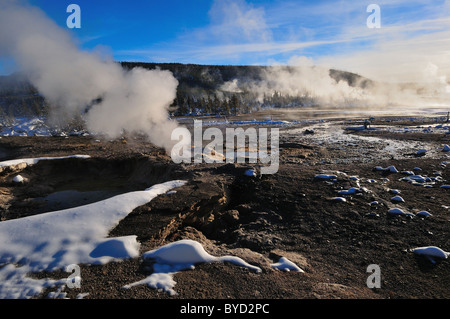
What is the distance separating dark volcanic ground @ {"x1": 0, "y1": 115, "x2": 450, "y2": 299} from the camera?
4.04m

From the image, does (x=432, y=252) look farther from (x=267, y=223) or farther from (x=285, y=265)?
(x=267, y=223)

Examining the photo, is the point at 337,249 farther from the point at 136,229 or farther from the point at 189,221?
the point at 136,229

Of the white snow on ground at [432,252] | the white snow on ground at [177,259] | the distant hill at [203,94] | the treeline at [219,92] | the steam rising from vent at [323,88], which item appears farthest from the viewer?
the steam rising from vent at [323,88]

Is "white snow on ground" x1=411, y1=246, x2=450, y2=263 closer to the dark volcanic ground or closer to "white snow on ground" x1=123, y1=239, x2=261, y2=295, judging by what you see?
the dark volcanic ground

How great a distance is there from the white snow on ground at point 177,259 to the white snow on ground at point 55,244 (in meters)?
0.52

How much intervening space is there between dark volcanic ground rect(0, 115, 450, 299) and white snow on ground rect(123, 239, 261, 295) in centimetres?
16

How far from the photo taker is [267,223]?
6746 mm

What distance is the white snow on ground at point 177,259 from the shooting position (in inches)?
162

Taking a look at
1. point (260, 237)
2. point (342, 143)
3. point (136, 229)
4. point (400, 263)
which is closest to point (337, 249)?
point (400, 263)

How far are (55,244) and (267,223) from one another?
16.1 ft

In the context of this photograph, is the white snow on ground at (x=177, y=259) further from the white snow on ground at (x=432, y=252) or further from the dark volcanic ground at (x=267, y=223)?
the white snow on ground at (x=432, y=252)

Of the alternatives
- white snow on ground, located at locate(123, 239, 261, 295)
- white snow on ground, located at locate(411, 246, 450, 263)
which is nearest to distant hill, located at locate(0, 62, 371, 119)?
white snow on ground, located at locate(411, 246, 450, 263)

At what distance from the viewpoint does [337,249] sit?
550 cm

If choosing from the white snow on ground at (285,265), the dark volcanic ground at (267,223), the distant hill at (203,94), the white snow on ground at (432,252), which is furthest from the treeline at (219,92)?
the white snow on ground at (285,265)
